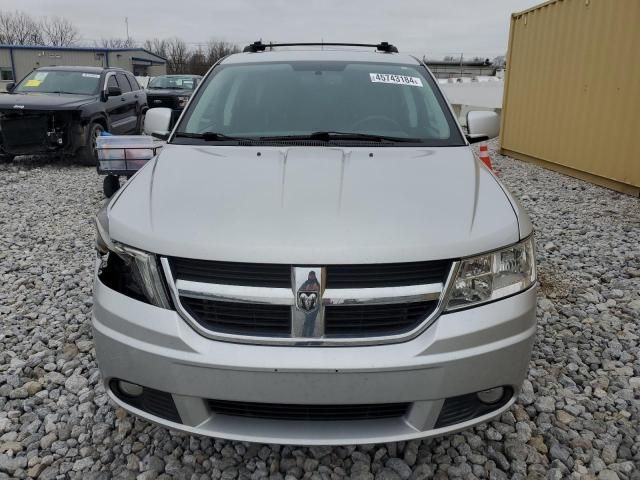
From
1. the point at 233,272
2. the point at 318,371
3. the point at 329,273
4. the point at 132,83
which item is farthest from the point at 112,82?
the point at 318,371

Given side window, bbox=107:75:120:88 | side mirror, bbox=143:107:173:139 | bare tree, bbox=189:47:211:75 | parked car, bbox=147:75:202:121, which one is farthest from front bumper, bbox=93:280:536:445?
bare tree, bbox=189:47:211:75

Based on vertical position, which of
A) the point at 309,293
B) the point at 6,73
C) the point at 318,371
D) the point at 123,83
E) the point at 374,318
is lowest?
the point at 318,371

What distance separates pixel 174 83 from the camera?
17891 millimetres

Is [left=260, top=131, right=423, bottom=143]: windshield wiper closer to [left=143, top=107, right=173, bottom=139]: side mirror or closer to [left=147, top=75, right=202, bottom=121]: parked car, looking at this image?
[left=143, top=107, right=173, bottom=139]: side mirror

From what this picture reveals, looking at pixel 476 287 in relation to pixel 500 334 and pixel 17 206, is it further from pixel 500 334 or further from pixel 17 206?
pixel 17 206

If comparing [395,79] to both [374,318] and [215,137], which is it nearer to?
[215,137]

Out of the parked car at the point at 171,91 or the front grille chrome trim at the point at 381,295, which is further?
the parked car at the point at 171,91

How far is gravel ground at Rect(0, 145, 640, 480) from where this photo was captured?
2.14 metres

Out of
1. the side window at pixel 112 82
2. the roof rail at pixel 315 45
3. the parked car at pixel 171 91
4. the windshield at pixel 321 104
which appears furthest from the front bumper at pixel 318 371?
the parked car at pixel 171 91

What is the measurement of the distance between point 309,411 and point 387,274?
538mm

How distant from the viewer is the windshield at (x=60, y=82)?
9406 mm

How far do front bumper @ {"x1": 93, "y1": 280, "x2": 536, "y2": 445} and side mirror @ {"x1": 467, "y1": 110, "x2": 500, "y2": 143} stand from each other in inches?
71.5

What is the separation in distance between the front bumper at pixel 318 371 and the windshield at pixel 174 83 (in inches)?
673

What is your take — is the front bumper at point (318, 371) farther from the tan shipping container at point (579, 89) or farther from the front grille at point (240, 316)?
the tan shipping container at point (579, 89)
